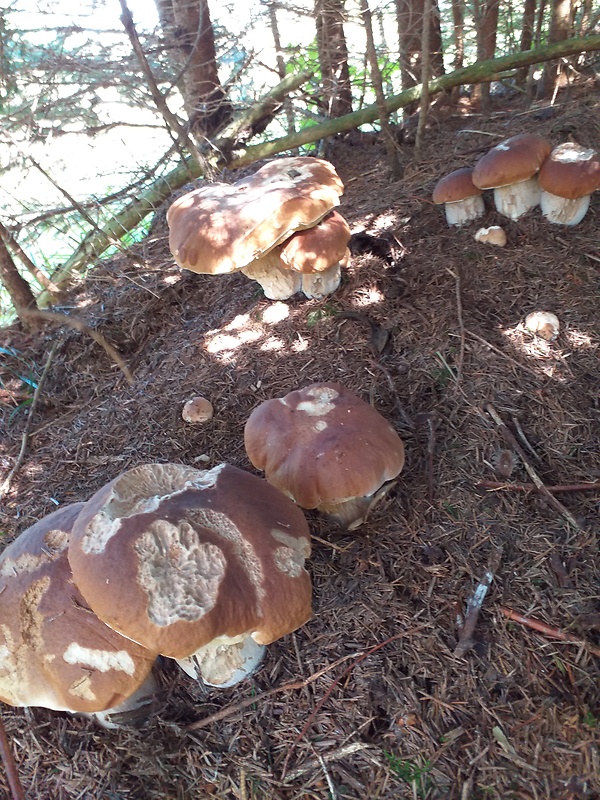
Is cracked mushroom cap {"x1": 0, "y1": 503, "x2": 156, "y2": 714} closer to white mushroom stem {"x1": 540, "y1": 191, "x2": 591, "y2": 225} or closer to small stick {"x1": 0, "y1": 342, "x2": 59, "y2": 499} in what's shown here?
small stick {"x1": 0, "y1": 342, "x2": 59, "y2": 499}

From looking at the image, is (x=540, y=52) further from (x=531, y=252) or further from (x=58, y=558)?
(x=58, y=558)

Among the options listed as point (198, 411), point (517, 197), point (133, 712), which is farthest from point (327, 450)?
point (517, 197)

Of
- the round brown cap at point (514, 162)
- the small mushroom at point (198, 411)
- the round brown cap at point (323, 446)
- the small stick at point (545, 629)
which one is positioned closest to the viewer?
the small stick at point (545, 629)

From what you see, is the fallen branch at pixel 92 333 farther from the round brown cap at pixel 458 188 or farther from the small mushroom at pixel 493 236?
the small mushroom at pixel 493 236

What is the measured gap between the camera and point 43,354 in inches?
173

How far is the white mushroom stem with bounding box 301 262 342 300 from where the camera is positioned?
382cm

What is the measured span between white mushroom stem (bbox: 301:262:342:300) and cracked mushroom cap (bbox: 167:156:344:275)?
1.45ft

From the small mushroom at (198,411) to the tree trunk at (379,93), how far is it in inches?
134

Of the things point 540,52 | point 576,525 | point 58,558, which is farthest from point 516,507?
point 540,52

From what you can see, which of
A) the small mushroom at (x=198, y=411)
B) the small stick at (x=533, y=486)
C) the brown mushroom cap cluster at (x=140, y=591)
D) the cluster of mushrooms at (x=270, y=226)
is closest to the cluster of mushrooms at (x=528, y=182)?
the cluster of mushrooms at (x=270, y=226)

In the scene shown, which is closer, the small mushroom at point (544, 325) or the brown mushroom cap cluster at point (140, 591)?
the brown mushroom cap cluster at point (140, 591)

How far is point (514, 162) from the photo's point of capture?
3.70 m

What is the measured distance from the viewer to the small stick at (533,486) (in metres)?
2.61

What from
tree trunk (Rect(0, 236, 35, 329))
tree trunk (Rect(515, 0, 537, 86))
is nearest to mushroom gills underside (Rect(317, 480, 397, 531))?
tree trunk (Rect(0, 236, 35, 329))
